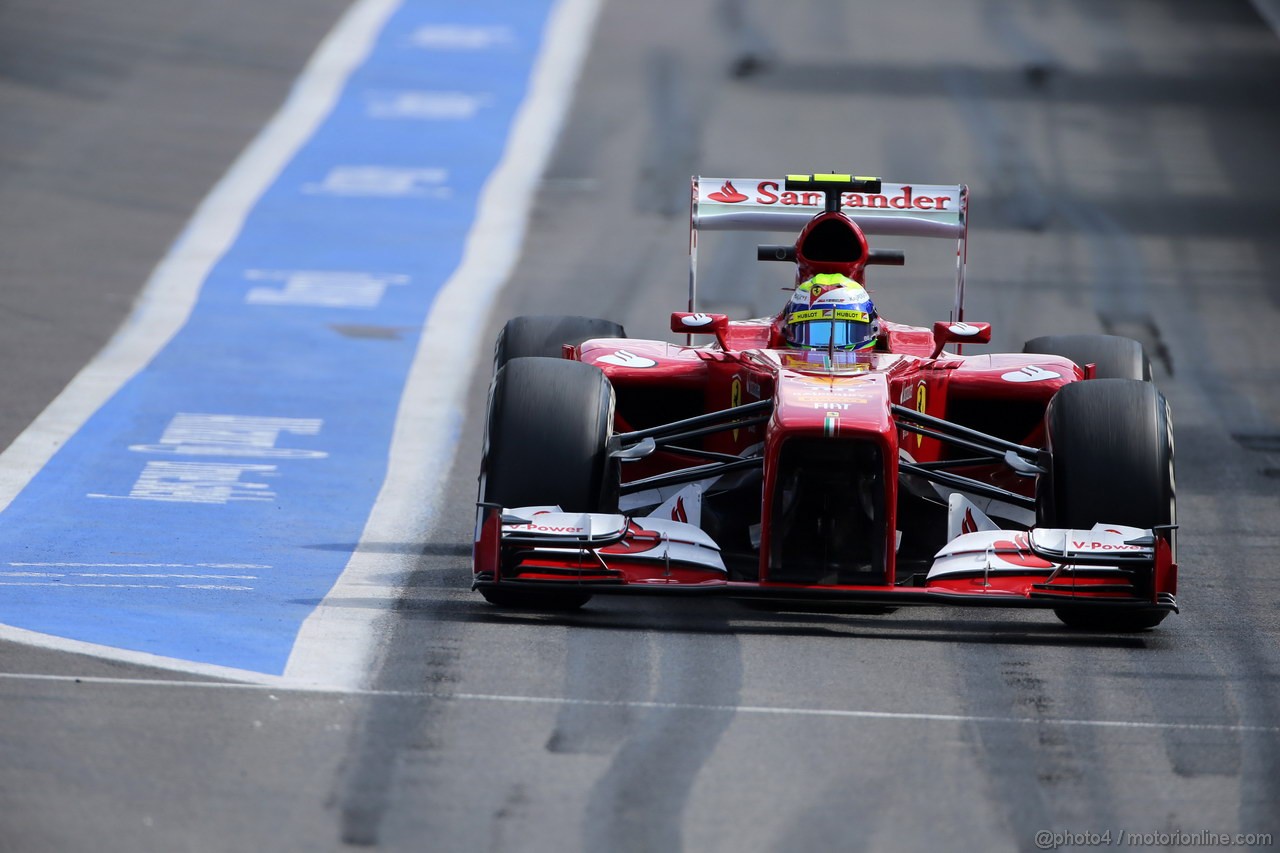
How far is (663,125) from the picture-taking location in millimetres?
27156

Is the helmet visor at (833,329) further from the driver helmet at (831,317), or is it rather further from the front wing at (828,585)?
the front wing at (828,585)

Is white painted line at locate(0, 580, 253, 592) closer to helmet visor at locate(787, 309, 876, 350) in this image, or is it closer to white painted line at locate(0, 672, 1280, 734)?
white painted line at locate(0, 672, 1280, 734)

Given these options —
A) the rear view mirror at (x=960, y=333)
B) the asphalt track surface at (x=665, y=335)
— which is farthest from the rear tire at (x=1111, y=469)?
the rear view mirror at (x=960, y=333)

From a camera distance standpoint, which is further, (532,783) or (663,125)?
(663,125)

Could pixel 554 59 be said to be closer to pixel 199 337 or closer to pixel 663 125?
pixel 663 125

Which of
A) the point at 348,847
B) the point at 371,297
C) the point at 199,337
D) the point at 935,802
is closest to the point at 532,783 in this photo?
the point at 348,847

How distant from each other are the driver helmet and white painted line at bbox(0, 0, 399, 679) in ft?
12.7

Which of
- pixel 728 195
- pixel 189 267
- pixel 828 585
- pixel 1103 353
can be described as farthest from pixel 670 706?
pixel 189 267

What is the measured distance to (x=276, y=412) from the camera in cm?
1575

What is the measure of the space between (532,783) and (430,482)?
20.8ft

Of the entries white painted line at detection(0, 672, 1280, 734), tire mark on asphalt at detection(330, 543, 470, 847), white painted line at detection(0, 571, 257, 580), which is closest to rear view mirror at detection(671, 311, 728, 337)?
tire mark on asphalt at detection(330, 543, 470, 847)

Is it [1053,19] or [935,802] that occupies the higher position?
[1053,19]

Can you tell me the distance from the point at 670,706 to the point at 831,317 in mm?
3257

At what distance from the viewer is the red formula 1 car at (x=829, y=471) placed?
9945 millimetres
